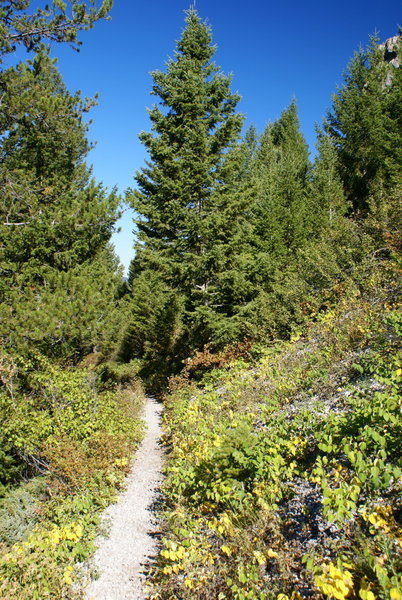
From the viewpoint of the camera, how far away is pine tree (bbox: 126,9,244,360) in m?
13.1

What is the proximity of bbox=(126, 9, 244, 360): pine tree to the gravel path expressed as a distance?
232 inches

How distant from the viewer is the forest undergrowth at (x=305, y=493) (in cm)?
315

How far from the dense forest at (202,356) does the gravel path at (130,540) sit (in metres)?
0.30

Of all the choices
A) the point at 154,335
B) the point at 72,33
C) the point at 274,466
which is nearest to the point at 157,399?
the point at 154,335

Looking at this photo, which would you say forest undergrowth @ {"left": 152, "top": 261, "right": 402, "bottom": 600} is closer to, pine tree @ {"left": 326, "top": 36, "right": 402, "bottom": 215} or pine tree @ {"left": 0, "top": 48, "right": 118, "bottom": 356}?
pine tree @ {"left": 0, "top": 48, "right": 118, "bottom": 356}

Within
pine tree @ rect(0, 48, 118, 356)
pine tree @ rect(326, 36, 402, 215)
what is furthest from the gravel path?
pine tree @ rect(326, 36, 402, 215)

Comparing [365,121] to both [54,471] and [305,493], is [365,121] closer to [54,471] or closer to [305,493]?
[305,493]

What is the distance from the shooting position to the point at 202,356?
534 inches

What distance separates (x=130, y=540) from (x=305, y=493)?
3.53m

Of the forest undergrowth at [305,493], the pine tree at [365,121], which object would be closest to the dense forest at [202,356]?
the forest undergrowth at [305,493]

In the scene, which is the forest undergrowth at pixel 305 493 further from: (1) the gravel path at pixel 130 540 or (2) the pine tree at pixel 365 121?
(2) the pine tree at pixel 365 121

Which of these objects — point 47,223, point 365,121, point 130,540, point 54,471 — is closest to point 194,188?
point 47,223

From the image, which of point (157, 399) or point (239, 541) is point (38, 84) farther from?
point (157, 399)

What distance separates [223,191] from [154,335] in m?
9.82
